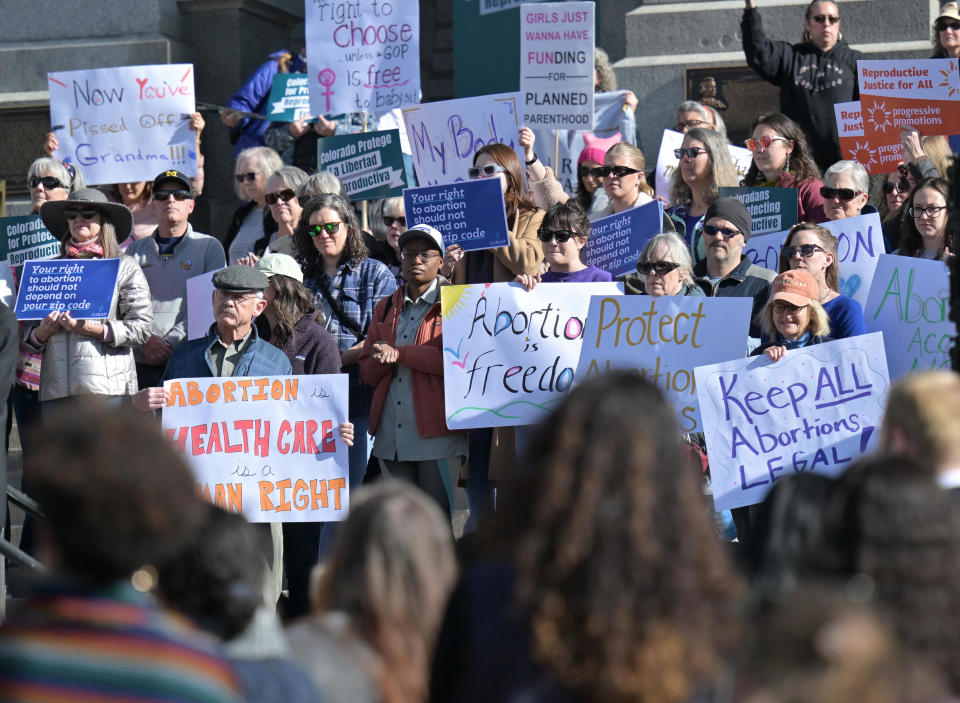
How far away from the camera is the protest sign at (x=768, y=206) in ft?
25.3

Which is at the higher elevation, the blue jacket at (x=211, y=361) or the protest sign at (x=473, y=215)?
the protest sign at (x=473, y=215)

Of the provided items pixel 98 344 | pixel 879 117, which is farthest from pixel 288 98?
pixel 879 117

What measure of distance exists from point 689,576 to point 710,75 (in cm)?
903

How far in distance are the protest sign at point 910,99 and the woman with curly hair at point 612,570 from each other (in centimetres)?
646

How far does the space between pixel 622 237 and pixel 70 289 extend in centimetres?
295

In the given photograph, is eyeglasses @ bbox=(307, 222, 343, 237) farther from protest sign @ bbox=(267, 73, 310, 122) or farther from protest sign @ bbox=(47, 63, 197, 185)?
protest sign @ bbox=(267, 73, 310, 122)

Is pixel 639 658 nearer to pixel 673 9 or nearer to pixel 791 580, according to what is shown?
pixel 791 580

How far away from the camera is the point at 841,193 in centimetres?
756

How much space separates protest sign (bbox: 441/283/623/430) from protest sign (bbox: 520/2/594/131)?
93.8 inches

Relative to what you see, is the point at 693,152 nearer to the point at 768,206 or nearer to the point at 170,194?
the point at 768,206

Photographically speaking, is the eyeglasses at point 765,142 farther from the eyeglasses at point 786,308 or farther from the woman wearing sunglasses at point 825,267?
the eyeglasses at point 786,308

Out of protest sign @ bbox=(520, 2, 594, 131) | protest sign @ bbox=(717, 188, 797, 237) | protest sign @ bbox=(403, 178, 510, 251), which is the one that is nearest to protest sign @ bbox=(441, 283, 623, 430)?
protest sign @ bbox=(403, 178, 510, 251)

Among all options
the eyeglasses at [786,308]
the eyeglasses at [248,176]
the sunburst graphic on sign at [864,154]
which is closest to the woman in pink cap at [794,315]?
the eyeglasses at [786,308]

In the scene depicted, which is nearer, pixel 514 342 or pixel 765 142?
pixel 514 342
